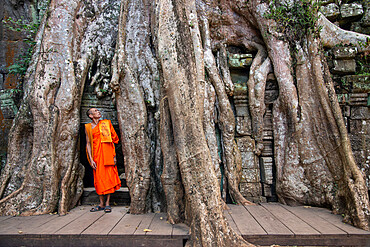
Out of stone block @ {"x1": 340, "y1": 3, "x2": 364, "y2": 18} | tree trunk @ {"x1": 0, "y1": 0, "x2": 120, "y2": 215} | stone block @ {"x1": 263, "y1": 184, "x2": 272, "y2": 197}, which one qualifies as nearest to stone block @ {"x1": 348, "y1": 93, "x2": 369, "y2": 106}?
stone block @ {"x1": 340, "y1": 3, "x2": 364, "y2": 18}

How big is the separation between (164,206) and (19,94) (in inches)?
114

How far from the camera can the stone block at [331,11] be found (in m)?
3.94

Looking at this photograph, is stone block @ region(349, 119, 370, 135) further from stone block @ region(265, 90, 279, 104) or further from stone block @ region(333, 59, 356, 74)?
stone block @ region(265, 90, 279, 104)

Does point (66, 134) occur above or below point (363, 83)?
below

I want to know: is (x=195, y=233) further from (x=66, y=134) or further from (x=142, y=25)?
(x=142, y=25)

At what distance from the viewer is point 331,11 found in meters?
3.95

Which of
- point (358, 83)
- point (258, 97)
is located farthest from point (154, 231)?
point (358, 83)

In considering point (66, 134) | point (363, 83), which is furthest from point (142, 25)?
point (363, 83)

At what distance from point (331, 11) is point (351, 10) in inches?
11.3

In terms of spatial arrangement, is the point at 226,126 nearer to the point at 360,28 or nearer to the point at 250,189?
the point at 250,189

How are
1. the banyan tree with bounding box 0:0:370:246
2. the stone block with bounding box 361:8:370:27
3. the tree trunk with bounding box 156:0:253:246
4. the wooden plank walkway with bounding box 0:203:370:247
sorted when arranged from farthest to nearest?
the stone block with bounding box 361:8:370:27 → the banyan tree with bounding box 0:0:370:246 → the wooden plank walkway with bounding box 0:203:370:247 → the tree trunk with bounding box 156:0:253:246

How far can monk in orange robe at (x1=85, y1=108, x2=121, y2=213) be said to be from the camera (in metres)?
3.25

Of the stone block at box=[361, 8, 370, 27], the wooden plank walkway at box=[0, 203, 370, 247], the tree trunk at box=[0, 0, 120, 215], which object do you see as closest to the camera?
the wooden plank walkway at box=[0, 203, 370, 247]

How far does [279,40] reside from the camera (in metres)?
3.64
